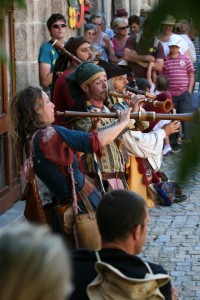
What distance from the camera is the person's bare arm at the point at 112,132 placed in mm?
5152

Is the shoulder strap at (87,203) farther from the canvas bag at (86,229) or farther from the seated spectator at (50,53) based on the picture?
the seated spectator at (50,53)

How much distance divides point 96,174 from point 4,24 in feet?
12.9

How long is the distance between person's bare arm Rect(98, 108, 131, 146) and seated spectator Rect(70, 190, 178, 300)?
51.3 inches

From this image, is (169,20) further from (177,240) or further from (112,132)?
(177,240)

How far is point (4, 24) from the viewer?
1953mm

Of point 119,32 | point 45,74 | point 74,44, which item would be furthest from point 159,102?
point 119,32

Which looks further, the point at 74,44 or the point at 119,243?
the point at 74,44

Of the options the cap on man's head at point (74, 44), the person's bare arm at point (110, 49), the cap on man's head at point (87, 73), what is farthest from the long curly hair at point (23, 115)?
the person's bare arm at point (110, 49)

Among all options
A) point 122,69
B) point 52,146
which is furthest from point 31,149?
point 122,69

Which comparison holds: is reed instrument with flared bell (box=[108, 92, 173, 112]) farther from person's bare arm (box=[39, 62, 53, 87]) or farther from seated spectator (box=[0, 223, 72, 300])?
seated spectator (box=[0, 223, 72, 300])

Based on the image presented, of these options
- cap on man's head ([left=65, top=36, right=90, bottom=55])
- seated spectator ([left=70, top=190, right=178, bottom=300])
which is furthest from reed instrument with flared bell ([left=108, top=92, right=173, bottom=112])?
seated spectator ([left=70, top=190, right=178, bottom=300])

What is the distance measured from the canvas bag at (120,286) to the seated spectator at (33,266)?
1.33 metres

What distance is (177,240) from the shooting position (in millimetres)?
7684

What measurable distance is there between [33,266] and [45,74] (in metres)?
7.02
